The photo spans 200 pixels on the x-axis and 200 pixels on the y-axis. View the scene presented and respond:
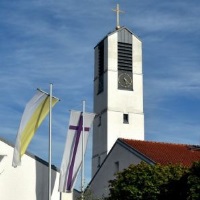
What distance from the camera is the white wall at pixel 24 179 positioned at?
37.5 meters

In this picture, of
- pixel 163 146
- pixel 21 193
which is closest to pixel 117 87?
pixel 163 146

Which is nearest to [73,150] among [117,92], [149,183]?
[149,183]

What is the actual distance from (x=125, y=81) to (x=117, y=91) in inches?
63.8

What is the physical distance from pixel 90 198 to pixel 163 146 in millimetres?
12692

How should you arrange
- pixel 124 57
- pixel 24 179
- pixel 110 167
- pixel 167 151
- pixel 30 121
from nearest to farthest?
pixel 30 121 < pixel 24 179 < pixel 167 151 < pixel 110 167 < pixel 124 57

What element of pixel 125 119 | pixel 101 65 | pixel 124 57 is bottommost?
pixel 125 119

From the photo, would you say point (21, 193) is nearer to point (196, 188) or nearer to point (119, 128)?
point (196, 188)

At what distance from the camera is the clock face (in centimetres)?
6688

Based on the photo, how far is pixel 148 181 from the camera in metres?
32.4

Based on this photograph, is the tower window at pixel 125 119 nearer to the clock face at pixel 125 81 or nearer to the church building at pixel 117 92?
the church building at pixel 117 92

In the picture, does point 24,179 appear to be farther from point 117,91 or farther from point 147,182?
point 117,91

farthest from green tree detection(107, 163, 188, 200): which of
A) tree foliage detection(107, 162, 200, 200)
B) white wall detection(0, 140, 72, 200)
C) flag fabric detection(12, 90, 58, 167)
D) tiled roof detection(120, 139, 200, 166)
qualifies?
flag fabric detection(12, 90, 58, 167)

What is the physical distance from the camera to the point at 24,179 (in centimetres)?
3772

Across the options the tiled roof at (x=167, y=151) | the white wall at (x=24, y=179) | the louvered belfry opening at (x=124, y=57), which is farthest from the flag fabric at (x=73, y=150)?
the louvered belfry opening at (x=124, y=57)
